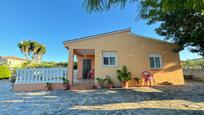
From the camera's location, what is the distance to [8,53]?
47.8 m

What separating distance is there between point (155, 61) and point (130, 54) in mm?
2473

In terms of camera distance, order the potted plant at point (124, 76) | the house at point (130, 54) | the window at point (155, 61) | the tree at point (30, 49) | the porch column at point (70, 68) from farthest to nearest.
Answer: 1. the tree at point (30, 49)
2. the window at point (155, 61)
3. the house at point (130, 54)
4. the potted plant at point (124, 76)
5. the porch column at point (70, 68)

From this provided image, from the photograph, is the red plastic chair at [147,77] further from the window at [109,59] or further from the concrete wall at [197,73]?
the concrete wall at [197,73]

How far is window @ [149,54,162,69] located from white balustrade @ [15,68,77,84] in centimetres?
755

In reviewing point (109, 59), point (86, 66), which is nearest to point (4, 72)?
point (86, 66)

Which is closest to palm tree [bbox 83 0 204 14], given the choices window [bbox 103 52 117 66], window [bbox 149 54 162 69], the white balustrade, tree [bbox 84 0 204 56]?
tree [bbox 84 0 204 56]

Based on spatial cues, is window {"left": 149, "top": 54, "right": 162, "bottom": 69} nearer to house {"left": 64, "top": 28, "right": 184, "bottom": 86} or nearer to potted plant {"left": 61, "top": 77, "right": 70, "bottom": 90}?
house {"left": 64, "top": 28, "right": 184, "bottom": 86}

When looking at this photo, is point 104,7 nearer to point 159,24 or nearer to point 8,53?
point 159,24

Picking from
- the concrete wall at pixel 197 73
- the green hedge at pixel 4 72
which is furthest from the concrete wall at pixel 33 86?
the concrete wall at pixel 197 73

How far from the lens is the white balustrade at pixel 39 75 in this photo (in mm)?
11133

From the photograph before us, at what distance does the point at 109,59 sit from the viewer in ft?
39.4

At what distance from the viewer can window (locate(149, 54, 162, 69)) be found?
1255 centimetres

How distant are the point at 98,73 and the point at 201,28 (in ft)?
26.0

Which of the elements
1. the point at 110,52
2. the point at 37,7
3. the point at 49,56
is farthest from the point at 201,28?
the point at 49,56
